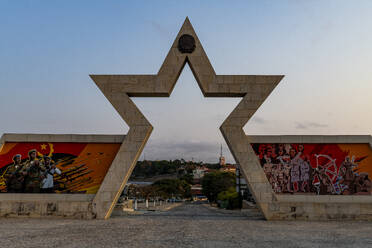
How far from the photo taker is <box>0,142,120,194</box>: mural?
16.5 metres

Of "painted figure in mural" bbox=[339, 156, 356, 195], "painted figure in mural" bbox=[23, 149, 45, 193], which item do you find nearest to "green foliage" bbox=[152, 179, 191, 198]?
"painted figure in mural" bbox=[23, 149, 45, 193]

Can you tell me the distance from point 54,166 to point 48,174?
494 mm

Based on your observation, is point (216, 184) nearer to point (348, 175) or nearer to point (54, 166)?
point (348, 175)

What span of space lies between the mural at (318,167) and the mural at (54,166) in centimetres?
827

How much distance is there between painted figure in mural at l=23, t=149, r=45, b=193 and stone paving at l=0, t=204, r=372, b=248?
2827 millimetres

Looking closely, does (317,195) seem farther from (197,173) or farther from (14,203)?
(197,173)

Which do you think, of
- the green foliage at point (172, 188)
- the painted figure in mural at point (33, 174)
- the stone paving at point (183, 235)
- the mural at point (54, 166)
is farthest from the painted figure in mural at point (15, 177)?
the green foliage at point (172, 188)

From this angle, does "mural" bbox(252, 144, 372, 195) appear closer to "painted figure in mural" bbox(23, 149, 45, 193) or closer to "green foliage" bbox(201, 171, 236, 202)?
"painted figure in mural" bbox(23, 149, 45, 193)

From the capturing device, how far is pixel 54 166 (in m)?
16.8

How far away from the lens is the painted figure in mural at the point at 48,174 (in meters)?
16.5

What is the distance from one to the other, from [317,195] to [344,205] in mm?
1308

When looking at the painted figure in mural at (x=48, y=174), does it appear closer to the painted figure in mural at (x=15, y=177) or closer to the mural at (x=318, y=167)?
the painted figure in mural at (x=15, y=177)

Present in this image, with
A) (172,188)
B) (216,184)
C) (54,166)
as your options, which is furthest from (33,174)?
(172,188)

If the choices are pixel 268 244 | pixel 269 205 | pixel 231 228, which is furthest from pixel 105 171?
pixel 268 244
